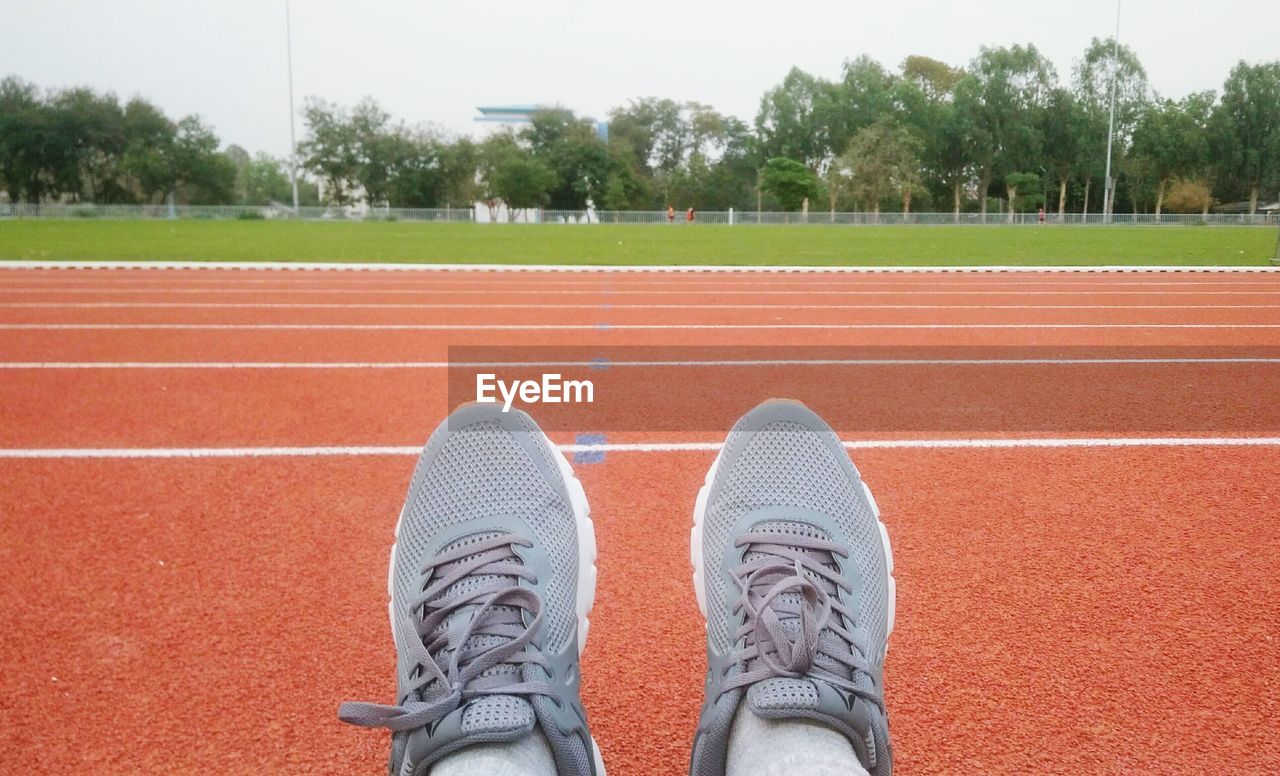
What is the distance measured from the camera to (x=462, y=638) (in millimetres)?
1408

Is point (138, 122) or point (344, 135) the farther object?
point (344, 135)

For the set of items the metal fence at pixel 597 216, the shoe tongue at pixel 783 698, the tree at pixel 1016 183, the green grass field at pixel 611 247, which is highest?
the tree at pixel 1016 183

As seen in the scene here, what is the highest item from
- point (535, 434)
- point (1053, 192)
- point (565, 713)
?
point (1053, 192)

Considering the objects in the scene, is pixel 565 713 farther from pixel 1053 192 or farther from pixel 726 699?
pixel 1053 192

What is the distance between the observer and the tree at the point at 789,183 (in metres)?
51.2

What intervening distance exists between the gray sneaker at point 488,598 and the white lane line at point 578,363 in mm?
3568

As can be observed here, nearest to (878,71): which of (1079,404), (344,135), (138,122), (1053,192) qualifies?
(1053,192)

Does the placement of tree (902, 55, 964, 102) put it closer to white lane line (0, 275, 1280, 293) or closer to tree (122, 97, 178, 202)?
tree (122, 97, 178, 202)

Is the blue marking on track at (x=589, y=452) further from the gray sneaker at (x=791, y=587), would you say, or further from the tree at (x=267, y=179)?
the tree at (x=267, y=179)

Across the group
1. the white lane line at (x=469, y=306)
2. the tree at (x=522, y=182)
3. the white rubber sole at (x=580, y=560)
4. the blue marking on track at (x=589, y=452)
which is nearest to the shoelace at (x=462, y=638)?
the white rubber sole at (x=580, y=560)

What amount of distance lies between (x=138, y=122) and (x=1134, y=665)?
5971cm

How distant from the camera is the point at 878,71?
208 feet

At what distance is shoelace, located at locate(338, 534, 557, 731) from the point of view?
50.0 inches

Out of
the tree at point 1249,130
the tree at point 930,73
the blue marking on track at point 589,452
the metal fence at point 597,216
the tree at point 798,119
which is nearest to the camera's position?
the blue marking on track at point 589,452
